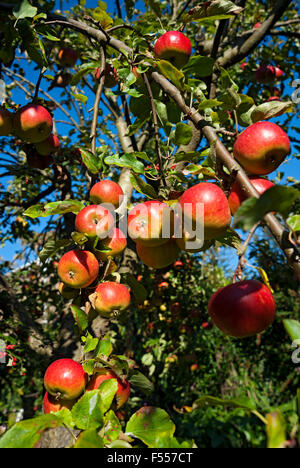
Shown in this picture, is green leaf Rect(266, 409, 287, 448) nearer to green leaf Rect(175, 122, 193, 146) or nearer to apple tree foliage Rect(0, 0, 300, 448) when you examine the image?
apple tree foliage Rect(0, 0, 300, 448)

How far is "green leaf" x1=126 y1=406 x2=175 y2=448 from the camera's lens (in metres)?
0.65

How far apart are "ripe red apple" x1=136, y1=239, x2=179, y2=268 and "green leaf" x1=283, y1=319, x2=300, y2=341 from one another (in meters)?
0.36

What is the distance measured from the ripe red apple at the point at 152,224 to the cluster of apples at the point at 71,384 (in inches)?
15.1

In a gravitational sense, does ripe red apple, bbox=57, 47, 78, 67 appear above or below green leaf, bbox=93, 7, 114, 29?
above

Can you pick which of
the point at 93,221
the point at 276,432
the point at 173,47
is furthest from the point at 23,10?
the point at 276,432

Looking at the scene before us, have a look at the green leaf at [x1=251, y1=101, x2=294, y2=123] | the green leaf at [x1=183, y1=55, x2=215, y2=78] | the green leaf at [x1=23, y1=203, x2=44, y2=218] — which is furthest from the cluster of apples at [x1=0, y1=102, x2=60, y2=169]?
the green leaf at [x1=251, y1=101, x2=294, y2=123]

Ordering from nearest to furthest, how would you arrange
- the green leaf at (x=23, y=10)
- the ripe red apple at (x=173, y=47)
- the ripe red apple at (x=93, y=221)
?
the ripe red apple at (x=93, y=221)
the green leaf at (x=23, y=10)
the ripe red apple at (x=173, y=47)

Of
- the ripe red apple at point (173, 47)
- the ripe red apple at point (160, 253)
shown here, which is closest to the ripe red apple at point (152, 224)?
the ripe red apple at point (160, 253)

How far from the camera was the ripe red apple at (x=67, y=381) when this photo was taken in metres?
0.86

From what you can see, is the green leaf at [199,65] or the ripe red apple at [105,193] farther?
the green leaf at [199,65]

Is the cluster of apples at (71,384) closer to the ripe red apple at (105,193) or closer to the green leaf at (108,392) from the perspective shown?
the green leaf at (108,392)

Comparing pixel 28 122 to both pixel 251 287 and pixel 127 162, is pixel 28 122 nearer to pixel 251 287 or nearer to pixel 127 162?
pixel 127 162

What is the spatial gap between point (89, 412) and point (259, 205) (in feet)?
1.66
